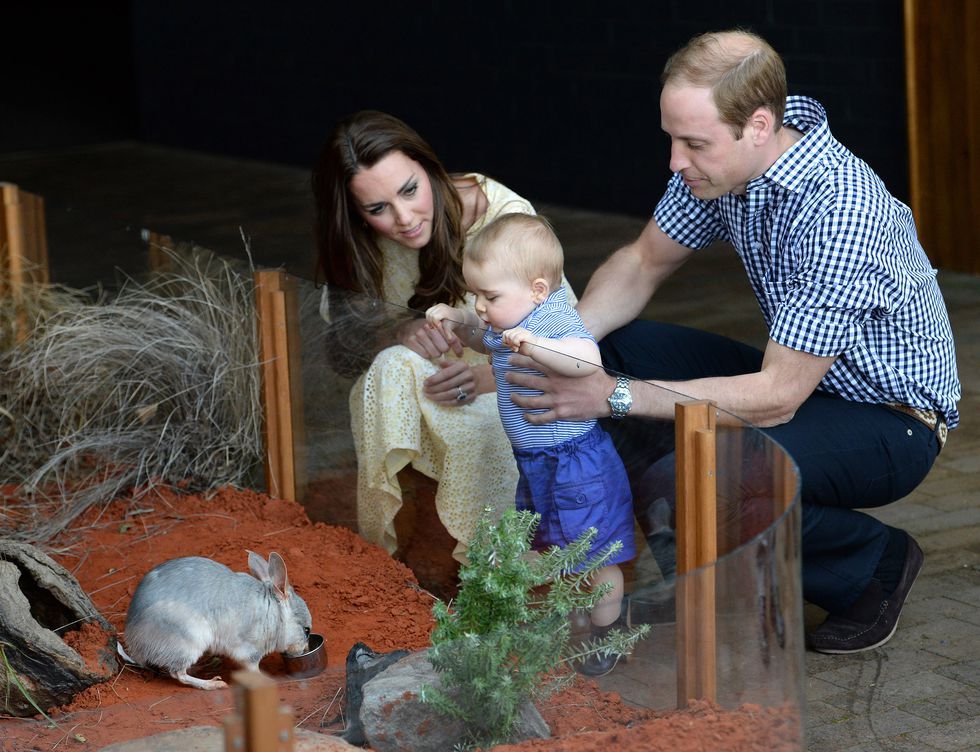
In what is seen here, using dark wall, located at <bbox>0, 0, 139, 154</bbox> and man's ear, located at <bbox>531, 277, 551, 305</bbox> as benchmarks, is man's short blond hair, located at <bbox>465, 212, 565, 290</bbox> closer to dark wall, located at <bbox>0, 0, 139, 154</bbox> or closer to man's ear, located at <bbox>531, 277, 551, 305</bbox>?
man's ear, located at <bbox>531, 277, 551, 305</bbox>

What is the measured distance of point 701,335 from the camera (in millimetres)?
3496

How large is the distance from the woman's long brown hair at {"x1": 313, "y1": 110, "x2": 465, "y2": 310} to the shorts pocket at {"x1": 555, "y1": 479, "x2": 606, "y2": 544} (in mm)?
1012

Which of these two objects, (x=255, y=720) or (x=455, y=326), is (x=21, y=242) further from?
(x=255, y=720)

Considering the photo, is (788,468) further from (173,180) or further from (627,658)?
(173,180)

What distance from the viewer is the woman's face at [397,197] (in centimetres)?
342

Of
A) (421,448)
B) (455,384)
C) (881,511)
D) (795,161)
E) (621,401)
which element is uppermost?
(795,161)

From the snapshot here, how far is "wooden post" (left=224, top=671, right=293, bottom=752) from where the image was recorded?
1.64 m

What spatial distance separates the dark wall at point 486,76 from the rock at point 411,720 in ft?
17.1

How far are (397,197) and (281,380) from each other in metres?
0.60

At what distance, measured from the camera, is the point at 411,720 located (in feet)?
7.38

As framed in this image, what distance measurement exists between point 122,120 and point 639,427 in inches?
477

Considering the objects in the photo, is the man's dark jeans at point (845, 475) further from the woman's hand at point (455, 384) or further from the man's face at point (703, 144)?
the man's face at point (703, 144)

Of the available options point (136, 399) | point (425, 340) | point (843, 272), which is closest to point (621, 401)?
point (843, 272)

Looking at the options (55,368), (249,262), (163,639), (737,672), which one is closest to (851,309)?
(737,672)
